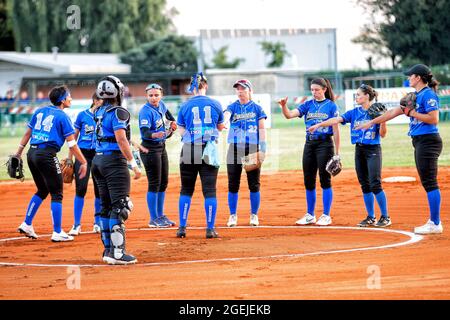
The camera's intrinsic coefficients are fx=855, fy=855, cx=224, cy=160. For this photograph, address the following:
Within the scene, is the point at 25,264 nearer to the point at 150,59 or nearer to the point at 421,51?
the point at 421,51

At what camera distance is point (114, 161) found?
10195 millimetres

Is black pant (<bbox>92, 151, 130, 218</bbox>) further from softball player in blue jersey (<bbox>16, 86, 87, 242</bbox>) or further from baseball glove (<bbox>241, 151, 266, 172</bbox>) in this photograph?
A: baseball glove (<bbox>241, 151, 266, 172</bbox>)

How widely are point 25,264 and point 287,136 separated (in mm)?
21581

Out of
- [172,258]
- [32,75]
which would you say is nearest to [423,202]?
[172,258]

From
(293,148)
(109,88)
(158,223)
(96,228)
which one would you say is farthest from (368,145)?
(293,148)

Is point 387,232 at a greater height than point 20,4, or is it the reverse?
point 20,4

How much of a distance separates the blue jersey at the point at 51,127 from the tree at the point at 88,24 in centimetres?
5614

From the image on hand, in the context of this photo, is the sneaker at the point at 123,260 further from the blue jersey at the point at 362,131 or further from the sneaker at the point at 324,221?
the blue jersey at the point at 362,131

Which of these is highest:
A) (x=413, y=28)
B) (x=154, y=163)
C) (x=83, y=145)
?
(x=413, y=28)

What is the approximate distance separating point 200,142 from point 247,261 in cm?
245

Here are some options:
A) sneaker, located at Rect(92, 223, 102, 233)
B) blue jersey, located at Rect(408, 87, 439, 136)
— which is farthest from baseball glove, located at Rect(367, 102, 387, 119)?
sneaker, located at Rect(92, 223, 102, 233)

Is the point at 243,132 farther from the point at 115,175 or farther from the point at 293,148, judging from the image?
the point at 293,148

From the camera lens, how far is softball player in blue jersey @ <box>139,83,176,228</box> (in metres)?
13.2

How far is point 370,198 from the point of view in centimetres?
1288
